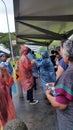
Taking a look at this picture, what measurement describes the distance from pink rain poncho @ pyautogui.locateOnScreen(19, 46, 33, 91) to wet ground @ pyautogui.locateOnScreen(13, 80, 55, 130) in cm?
63

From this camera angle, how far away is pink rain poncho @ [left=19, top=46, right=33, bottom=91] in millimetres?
7727

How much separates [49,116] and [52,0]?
3228 mm

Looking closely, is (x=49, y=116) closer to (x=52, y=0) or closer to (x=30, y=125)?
(x=30, y=125)

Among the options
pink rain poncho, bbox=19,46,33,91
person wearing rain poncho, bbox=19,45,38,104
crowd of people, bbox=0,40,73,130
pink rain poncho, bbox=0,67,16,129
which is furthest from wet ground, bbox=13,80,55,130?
Answer: pink rain poncho, bbox=0,67,16,129

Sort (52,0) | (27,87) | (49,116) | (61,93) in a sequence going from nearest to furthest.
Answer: (61,93)
(52,0)
(49,116)
(27,87)

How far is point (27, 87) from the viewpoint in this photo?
26.1 feet

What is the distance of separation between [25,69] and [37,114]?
1.48 meters

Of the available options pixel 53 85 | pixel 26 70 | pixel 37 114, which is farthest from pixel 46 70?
pixel 53 85

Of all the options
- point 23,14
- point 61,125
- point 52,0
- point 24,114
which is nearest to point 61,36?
point 24,114

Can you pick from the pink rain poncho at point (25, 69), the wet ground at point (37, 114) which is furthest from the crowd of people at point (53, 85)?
the wet ground at point (37, 114)

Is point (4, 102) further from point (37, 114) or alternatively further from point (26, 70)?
point (26, 70)

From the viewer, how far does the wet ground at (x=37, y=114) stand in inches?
237

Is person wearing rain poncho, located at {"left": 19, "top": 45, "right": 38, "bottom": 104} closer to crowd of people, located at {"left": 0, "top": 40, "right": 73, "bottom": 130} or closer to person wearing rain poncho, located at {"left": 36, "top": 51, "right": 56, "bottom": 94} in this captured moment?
crowd of people, located at {"left": 0, "top": 40, "right": 73, "bottom": 130}

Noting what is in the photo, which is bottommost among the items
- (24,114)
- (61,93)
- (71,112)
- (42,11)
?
(24,114)
